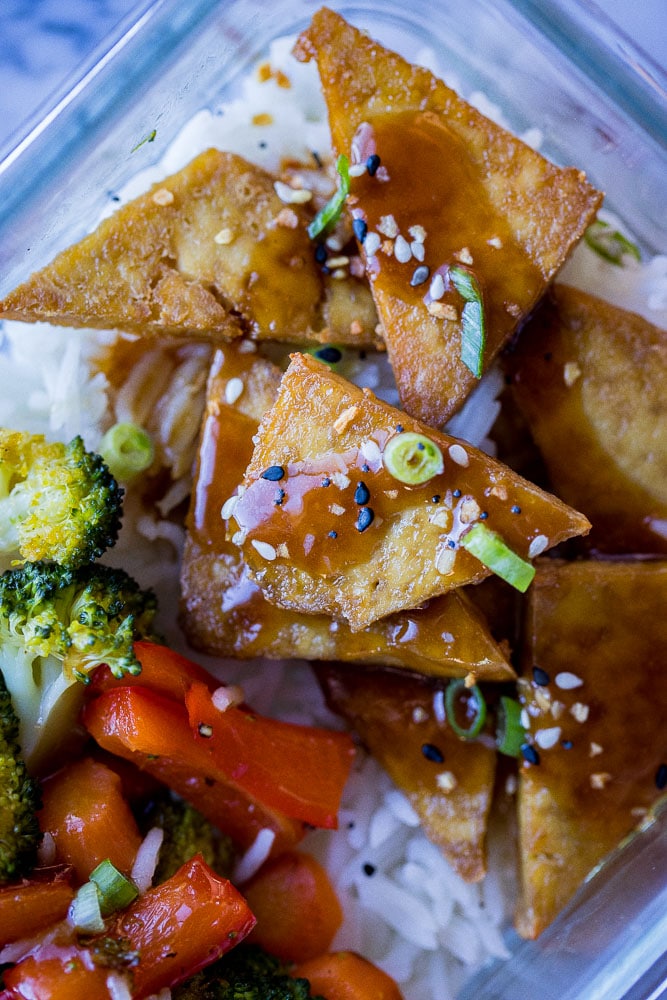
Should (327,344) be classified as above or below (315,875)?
above

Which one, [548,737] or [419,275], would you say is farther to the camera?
[548,737]

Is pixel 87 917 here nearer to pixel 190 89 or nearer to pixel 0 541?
pixel 0 541

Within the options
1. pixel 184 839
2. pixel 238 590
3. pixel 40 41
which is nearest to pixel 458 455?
pixel 238 590

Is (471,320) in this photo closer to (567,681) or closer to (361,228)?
(361,228)

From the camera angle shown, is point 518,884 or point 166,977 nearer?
point 166,977

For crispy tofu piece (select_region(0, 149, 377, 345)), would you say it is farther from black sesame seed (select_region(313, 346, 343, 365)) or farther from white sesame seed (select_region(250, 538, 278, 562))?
white sesame seed (select_region(250, 538, 278, 562))

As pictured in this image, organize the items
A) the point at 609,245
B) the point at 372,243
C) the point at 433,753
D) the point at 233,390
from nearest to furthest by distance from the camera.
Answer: the point at 372,243
the point at 233,390
the point at 433,753
the point at 609,245

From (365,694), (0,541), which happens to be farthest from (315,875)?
(0,541)

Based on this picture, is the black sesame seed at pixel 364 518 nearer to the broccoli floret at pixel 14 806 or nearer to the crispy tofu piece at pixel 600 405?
the crispy tofu piece at pixel 600 405
